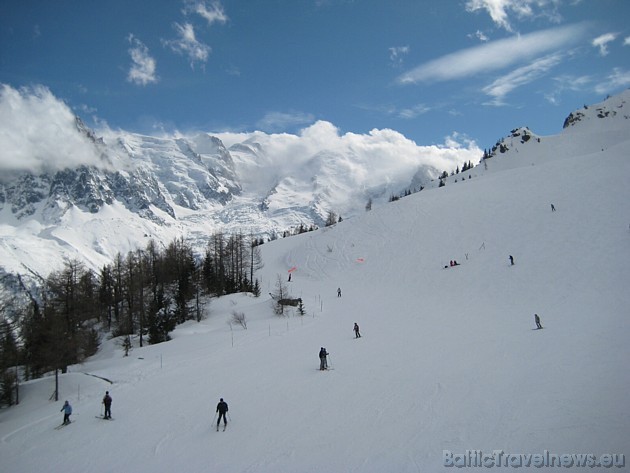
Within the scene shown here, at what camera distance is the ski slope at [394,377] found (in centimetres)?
1241

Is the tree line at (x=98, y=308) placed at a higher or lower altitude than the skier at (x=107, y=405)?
higher

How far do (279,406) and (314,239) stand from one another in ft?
211

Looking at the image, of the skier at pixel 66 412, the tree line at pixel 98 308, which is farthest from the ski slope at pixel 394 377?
the tree line at pixel 98 308

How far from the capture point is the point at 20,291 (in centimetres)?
17625

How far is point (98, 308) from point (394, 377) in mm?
49878

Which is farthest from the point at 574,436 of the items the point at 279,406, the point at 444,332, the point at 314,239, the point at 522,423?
the point at 314,239

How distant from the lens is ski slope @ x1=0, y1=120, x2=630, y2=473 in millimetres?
12414

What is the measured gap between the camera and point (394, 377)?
Result: 18234mm

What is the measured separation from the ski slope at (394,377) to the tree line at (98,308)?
8.64 feet

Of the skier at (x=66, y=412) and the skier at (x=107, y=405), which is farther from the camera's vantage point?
the skier at (x=66, y=412)

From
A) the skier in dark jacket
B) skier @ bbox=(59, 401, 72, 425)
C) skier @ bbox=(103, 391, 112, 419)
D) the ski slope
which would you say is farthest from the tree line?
the skier in dark jacket

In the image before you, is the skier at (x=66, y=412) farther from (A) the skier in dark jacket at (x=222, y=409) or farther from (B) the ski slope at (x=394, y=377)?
(A) the skier in dark jacket at (x=222, y=409)

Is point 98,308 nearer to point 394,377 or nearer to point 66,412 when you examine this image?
point 66,412

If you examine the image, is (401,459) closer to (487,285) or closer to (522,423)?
(522,423)
